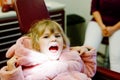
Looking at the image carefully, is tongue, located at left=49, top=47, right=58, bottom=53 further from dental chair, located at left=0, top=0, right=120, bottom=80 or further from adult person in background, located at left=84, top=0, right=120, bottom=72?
adult person in background, located at left=84, top=0, right=120, bottom=72

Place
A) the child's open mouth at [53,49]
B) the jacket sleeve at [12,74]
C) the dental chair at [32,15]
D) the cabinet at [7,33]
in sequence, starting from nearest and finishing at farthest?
the jacket sleeve at [12,74], the child's open mouth at [53,49], the dental chair at [32,15], the cabinet at [7,33]

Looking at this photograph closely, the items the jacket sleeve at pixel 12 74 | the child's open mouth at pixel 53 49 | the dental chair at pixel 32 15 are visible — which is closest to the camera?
the jacket sleeve at pixel 12 74

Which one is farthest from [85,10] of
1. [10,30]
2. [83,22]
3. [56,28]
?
[56,28]

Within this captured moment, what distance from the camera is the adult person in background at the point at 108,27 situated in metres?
1.92

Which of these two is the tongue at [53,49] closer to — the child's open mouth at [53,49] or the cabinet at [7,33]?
the child's open mouth at [53,49]

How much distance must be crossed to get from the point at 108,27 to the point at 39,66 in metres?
0.96

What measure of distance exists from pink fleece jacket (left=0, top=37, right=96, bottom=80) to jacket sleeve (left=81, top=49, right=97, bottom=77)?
2.6 inches

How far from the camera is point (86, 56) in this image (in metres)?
1.37

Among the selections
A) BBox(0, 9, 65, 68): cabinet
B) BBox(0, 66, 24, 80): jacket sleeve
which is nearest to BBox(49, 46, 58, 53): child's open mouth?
BBox(0, 66, 24, 80): jacket sleeve

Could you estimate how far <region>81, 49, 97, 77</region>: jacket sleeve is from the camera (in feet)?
4.46

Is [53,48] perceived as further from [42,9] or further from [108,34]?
[108,34]

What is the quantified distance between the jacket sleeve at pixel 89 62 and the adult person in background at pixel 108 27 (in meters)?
0.57

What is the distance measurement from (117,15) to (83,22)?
856 millimetres

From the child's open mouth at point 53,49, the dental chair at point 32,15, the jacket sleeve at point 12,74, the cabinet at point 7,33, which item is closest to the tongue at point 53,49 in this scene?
the child's open mouth at point 53,49
